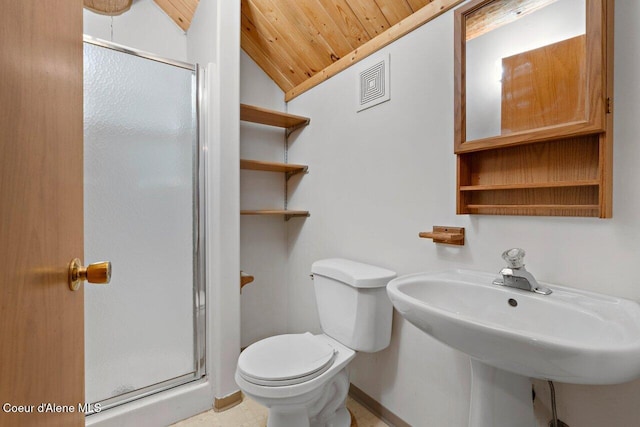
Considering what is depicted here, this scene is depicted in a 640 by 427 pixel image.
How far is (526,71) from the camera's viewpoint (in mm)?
1035

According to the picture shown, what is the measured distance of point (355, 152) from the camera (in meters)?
1.72

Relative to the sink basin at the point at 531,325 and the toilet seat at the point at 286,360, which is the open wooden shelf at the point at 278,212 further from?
the sink basin at the point at 531,325

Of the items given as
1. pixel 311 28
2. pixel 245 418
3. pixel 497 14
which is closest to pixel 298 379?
pixel 245 418

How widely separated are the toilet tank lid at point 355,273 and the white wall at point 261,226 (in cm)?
71

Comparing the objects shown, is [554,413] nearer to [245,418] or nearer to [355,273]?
[355,273]

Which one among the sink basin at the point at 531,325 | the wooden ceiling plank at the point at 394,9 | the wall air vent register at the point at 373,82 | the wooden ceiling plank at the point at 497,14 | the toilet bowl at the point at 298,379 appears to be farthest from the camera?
the wall air vent register at the point at 373,82

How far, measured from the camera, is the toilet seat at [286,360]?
1.19m

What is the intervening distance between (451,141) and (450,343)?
818mm

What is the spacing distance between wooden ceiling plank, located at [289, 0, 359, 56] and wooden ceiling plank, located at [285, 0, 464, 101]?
0.06m

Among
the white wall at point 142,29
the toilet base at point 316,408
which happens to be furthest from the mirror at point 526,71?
the white wall at point 142,29

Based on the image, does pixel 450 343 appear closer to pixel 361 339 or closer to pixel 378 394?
pixel 361 339

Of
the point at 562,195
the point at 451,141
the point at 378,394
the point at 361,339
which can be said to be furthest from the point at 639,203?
the point at 378,394

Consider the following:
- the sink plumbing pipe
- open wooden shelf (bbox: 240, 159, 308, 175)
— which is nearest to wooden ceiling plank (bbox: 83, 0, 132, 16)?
open wooden shelf (bbox: 240, 159, 308, 175)

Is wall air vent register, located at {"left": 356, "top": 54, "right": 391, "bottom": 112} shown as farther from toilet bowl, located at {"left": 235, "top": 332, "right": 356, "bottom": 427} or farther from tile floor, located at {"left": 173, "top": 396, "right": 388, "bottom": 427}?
tile floor, located at {"left": 173, "top": 396, "right": 388, "bottom": 427}
